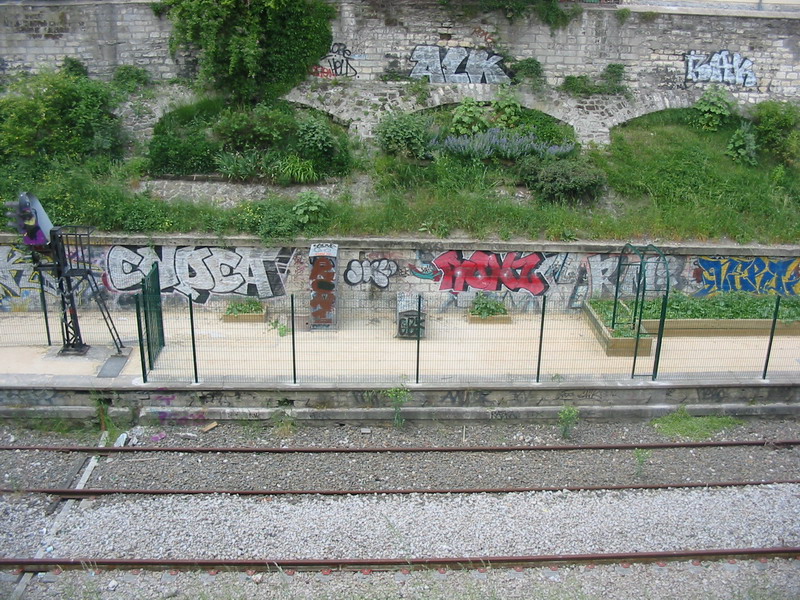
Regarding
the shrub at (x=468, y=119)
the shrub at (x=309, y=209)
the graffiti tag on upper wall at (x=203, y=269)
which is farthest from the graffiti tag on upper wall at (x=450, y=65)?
the graffiti tag on upper wall at (x=203, y=269)

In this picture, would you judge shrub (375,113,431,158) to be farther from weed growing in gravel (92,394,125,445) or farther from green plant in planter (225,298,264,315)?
weed growing in gravel (92,394,125,445)

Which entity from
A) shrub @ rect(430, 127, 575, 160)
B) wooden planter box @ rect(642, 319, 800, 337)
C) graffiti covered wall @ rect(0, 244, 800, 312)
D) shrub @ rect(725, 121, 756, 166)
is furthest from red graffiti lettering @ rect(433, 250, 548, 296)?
shrub @ rect(725, 121, 756, 166)

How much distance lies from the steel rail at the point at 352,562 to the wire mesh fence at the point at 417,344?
3.69 meters

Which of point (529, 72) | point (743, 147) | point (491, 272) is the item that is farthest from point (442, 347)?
point (743, 147)

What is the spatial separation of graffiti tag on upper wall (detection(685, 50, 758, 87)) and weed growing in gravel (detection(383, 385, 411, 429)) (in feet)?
41.9

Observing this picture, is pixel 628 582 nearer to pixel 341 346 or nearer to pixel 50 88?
pixel 341 346

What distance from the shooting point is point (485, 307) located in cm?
1486

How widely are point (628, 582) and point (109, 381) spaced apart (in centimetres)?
849

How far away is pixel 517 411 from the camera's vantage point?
11.9 meters

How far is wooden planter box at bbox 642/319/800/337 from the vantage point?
1405 cm

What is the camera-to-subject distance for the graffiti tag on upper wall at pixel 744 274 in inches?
603

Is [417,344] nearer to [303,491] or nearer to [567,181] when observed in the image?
[303,491]

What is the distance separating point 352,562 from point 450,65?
13.8 m

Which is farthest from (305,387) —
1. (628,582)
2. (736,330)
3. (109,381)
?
(736,330)
